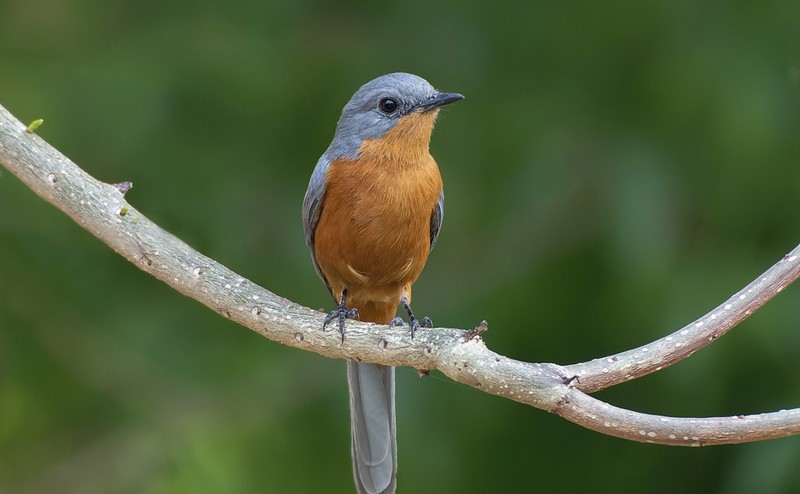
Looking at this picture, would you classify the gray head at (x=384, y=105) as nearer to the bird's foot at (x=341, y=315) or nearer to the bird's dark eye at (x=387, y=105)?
the bird's dark eye at (x=387, y=105)

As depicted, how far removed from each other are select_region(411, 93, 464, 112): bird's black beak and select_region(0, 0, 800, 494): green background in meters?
1.38

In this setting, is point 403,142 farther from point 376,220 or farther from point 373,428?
point 373,428

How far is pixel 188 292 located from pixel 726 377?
346 cm

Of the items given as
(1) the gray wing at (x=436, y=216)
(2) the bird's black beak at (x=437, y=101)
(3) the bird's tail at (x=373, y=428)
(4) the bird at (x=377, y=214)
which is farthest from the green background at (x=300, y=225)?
(2) the bird's black beak at (x=437, y=101)

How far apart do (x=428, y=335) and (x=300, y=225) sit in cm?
296

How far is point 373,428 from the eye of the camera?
5730 mm

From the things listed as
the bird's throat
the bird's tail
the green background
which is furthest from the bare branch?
the green background

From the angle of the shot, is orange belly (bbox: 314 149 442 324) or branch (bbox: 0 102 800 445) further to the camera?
orange belly (bbox: 314 149 442 324)

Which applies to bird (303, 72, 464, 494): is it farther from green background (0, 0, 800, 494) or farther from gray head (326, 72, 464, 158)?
green background (0, 0, 800, 494)

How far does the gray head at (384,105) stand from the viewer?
5.41 metres

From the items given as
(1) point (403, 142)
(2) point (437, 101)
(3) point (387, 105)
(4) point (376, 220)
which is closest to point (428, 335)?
(4) point (376, 220)

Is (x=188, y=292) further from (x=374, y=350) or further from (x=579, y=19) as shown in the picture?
(x=579, y=19)

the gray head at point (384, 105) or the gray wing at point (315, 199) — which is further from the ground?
the gray head at point (384, 105)

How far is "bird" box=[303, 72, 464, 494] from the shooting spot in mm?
5195
